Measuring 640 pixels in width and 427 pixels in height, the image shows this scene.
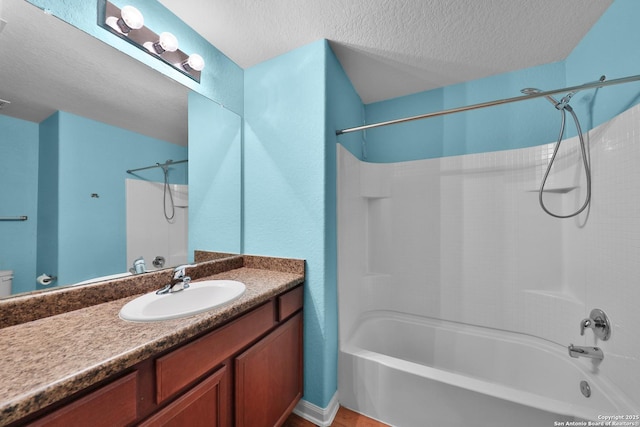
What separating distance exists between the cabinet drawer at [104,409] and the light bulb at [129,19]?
138 cm

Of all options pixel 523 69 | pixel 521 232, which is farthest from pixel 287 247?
pixel 523 69

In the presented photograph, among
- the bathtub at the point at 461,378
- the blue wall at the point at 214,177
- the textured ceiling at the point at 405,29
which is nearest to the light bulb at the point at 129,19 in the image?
the textured ceiling at the point at 405,29

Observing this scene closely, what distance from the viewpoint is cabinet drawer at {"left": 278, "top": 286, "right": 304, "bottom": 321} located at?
4.01 ft

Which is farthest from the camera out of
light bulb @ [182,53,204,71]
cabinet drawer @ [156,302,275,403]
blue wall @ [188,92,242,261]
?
blue wall @ [188,92,242,261]

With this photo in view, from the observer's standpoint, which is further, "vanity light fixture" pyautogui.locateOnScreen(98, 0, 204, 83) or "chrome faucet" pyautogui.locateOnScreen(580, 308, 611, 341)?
"chrome faucet" pyautogui.locateOnScreen(580, 308, 611, 341)

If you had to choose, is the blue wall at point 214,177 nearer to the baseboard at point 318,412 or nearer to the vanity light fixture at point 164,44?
the vanity light fixture at point 164,44

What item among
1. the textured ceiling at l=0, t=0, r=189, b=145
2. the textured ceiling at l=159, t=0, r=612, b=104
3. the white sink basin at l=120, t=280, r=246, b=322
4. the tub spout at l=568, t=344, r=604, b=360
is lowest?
the tub spout at l=568, t=344, r=604, b=360

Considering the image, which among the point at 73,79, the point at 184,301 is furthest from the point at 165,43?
the point at 184,301

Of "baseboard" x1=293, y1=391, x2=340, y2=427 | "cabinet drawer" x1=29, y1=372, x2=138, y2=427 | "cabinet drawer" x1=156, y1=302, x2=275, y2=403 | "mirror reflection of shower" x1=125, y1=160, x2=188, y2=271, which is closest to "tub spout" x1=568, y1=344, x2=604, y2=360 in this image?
"baseboard" x1=293, y1=391, x2=340, y2=427

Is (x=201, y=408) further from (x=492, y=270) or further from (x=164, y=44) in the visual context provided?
(x=492, y=270)

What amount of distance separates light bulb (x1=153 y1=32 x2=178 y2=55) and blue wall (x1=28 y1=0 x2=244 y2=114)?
5 cm

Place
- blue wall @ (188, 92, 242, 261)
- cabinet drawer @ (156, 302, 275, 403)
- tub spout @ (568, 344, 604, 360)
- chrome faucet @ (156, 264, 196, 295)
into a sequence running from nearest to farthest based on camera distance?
1. cabinet drawer @ (156, 302, 275, 403)
2. chrome faucet @ (156, 264, 196, 295)
3. tub spout @ (568, 344, 604, 360)
4. blue wall @ (188, 92, 242, 261)

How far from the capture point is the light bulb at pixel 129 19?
1012mm

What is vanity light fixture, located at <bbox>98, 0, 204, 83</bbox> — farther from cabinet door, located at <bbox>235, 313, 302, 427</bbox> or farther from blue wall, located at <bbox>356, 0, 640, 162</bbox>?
cabinet door, located at <bbox>235, 313, 302, 427</bbox>
